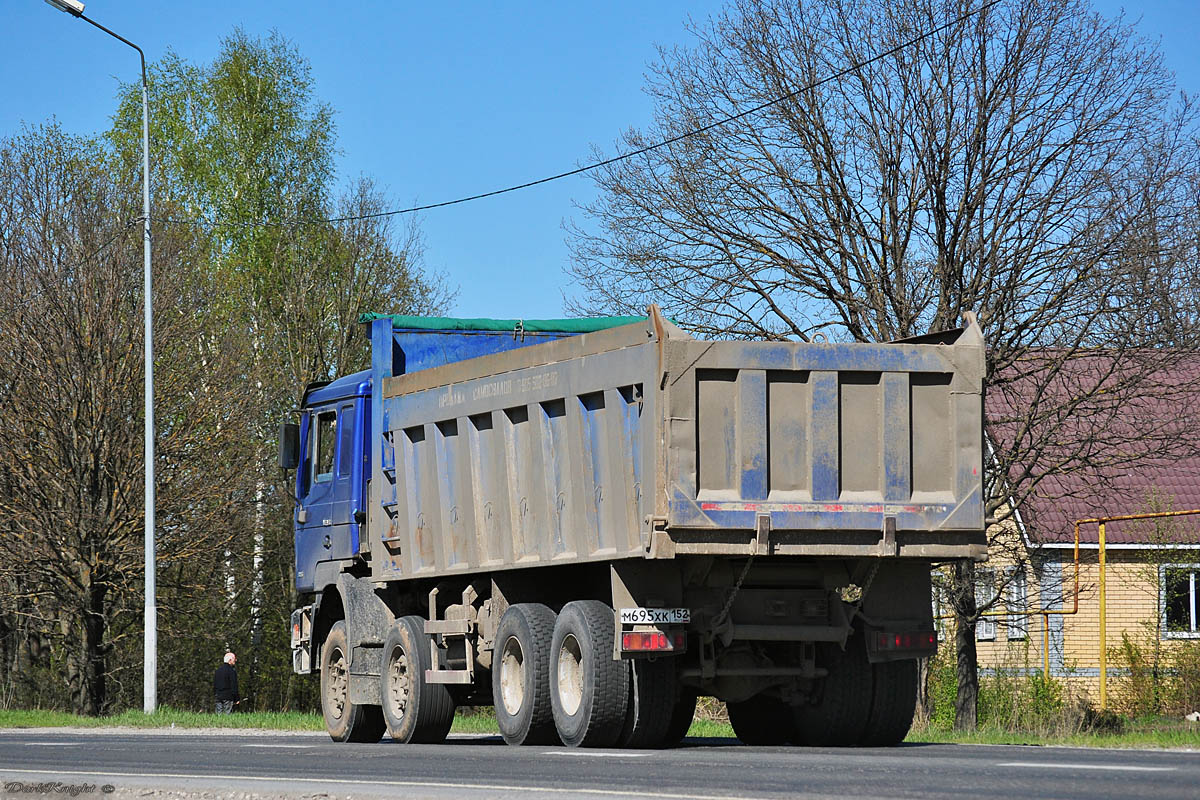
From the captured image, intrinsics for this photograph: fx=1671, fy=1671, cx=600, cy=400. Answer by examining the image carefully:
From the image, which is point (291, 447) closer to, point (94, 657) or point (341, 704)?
point (341, 704)

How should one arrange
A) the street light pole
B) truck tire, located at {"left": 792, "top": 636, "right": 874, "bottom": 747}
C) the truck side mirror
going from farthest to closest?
the street light pole
the truck side mirror
truck tire, located at {"left": 792, "top": 636, "right": 874, "bottom": 747}

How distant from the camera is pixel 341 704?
52.4 feet

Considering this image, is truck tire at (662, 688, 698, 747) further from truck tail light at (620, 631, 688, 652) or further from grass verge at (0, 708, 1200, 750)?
grass verge at (0, 708, 1200, 750)

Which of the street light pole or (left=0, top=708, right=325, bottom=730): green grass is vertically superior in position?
the street light pole

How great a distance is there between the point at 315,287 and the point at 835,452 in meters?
28.3

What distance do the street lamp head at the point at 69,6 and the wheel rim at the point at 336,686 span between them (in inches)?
537

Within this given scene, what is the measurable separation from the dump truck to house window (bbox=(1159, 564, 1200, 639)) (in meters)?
10.6

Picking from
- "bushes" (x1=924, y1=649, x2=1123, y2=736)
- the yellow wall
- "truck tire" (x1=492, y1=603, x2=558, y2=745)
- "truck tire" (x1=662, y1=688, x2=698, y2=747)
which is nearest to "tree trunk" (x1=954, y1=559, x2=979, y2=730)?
"bushes" (x1=924, y1=649, x2=1123, y2=736)

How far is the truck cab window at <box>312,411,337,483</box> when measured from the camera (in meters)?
16.6

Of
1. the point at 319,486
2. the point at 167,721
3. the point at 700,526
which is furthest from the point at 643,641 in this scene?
the point at 167,721

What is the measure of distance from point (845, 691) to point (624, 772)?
11.6 ft

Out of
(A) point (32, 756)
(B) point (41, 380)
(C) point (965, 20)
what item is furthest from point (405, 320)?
(B) point (41, 380)

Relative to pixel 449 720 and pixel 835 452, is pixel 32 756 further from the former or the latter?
pixel 835 452

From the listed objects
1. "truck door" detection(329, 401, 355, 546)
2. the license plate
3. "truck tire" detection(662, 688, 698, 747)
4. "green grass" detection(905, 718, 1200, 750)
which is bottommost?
"green grass" detection(905, 718, 1200, 750)
